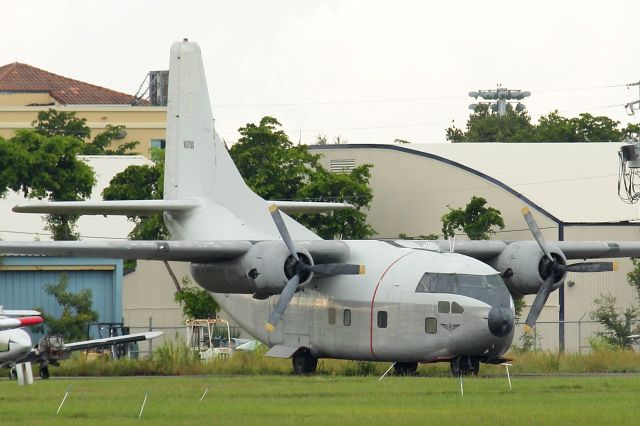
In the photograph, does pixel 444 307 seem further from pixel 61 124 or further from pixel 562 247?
pixel 61 124

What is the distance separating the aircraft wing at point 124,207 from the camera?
3275cm

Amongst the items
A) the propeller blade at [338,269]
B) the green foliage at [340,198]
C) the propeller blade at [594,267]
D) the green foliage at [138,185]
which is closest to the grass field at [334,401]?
the propeller blade at [338,269]

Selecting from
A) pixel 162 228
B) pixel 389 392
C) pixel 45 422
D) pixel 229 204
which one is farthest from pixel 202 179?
pixel 162 228

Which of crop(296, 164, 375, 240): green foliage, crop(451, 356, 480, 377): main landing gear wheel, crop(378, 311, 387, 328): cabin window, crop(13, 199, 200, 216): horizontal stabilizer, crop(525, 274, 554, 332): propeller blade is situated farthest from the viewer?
crop(296, 164, 375, 240): green foliage

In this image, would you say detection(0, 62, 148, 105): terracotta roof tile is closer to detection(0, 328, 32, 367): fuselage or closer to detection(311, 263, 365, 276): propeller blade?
detection(0, 328, 32, 367): fuselage

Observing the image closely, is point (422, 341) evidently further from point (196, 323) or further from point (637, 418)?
point (196, 323)

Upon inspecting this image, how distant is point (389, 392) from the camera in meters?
25.9

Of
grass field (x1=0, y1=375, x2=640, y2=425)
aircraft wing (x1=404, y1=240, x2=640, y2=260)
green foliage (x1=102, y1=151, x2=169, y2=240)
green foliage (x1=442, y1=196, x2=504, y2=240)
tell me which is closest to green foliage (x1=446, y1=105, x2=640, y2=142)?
green foliage (x1=442, y1=196, x2=504, y2=240)

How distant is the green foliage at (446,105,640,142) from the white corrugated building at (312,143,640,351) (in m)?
6.51

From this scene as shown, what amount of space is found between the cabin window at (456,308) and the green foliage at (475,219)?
3054cm

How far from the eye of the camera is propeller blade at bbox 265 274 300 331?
31.7 m

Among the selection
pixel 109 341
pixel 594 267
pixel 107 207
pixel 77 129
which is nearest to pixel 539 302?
pixel 594 267

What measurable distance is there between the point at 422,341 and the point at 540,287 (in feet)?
13.6

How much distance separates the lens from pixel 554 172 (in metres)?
68.8
